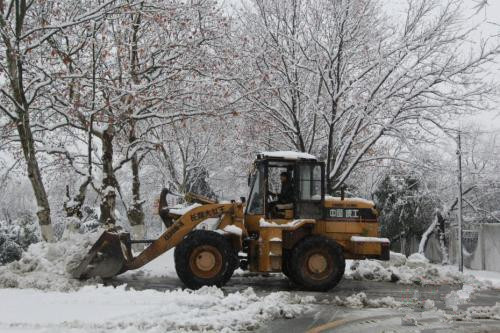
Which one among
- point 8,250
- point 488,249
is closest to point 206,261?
point 8,250

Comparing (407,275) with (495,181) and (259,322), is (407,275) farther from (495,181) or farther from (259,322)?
(495,181)

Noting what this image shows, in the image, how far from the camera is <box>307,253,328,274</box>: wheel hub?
11859mm

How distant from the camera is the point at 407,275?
13555 millimetres

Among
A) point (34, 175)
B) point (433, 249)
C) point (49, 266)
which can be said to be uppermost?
point (34, 175)

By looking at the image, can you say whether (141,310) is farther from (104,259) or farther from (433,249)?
(433,249)

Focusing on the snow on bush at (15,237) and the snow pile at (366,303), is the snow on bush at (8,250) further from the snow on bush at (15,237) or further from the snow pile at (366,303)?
the snow pile at (366,303)

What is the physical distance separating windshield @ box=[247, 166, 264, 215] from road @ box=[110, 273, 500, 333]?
159 cm

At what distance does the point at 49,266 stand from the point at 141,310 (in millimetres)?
3838

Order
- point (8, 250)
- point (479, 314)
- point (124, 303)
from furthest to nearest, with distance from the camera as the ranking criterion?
point (8, 250)
point (479, 314)
point (124, 303)

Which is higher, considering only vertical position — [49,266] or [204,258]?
[204,258]

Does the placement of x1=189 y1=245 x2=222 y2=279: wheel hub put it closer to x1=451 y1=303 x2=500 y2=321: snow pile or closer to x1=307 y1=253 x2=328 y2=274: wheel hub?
x1=307 y1=253 x2=328 y2=274: wheel hub

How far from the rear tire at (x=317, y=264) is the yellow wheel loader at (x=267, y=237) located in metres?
0.02

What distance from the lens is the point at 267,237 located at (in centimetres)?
1162

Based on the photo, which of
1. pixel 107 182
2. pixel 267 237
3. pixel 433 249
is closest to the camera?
pixel 267 237
